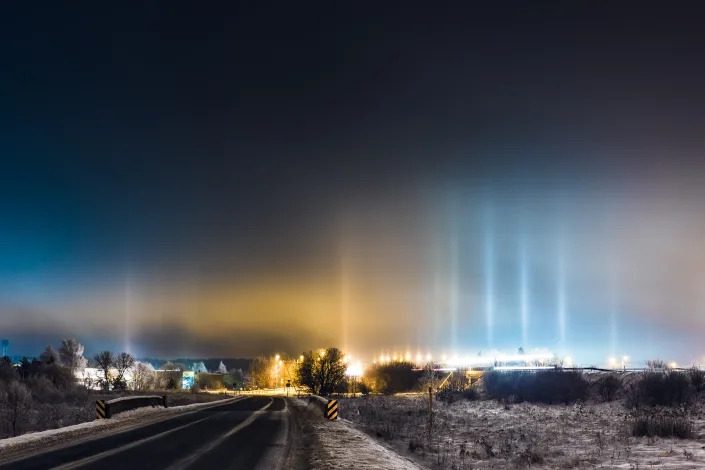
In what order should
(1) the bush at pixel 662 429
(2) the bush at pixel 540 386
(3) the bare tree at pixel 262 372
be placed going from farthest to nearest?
1. (3) the bare tree at pixel 262 372
2. (2) the bush at pixel 540 386
3. (1) the bush at pixel 662 429

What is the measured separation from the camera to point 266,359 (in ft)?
603

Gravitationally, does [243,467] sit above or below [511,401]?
above

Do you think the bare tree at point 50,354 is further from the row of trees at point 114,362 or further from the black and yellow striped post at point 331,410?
the black and yellow striped post at point 331,410

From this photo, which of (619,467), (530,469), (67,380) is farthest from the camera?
(67,380)

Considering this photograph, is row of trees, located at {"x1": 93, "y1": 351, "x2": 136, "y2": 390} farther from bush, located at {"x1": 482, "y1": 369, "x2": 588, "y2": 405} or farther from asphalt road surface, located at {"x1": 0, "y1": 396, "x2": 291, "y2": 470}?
asphalt road surface, located at {"x1": 0, "y1": 396, "x2": 291, "y2": 470}

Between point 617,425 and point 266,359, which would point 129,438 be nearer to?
point 617,425

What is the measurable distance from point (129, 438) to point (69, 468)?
806cm

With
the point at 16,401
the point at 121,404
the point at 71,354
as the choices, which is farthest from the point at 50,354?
the point at 121,404

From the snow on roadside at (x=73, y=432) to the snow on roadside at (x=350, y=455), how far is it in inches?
378

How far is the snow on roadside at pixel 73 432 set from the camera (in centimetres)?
1842

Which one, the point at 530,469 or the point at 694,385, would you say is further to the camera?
the point at 694,385

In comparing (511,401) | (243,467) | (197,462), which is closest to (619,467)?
(243,467)

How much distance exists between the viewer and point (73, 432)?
22.9 meters

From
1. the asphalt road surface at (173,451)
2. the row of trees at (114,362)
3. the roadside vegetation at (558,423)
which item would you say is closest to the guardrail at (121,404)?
the asphalt road surface at (173,451)
